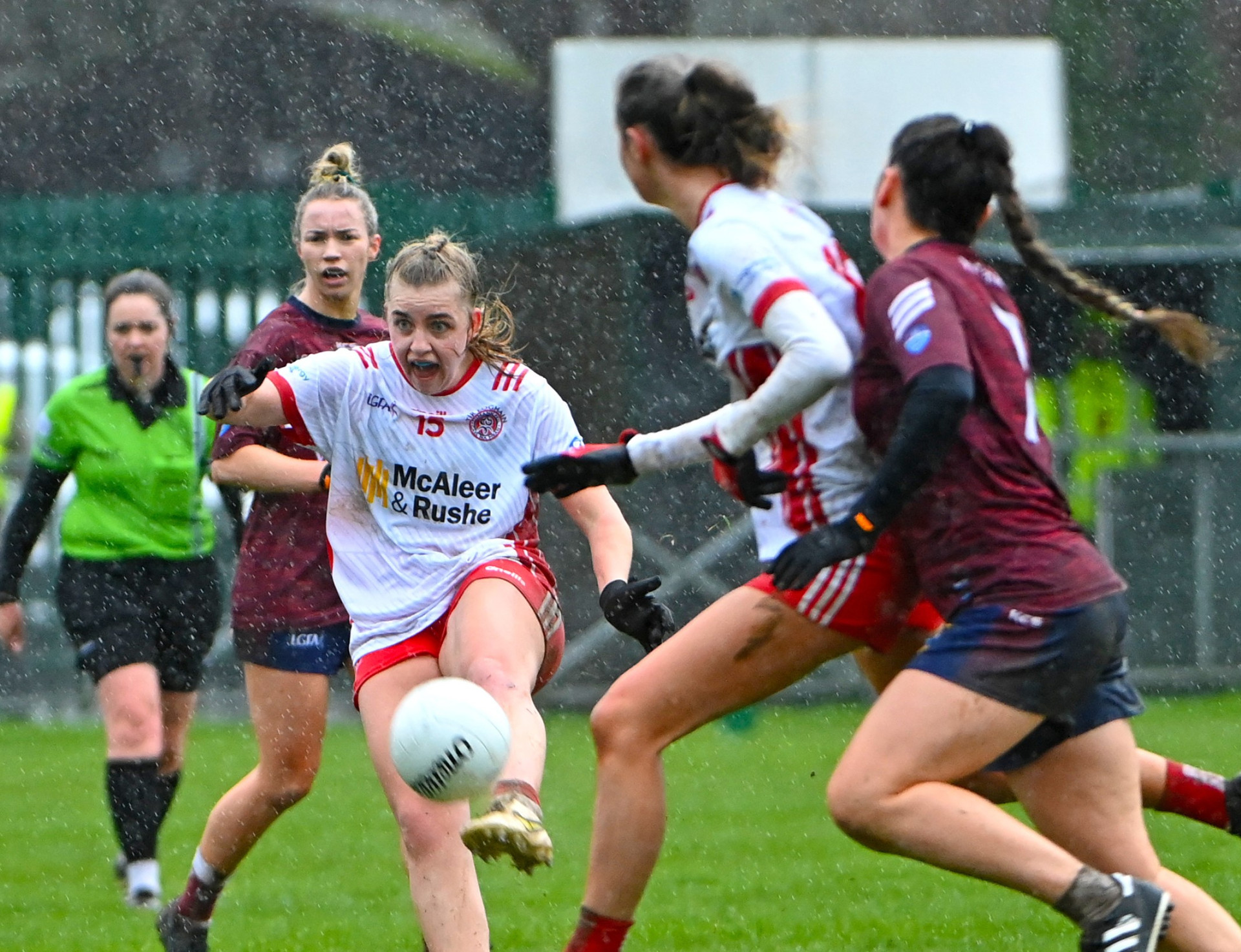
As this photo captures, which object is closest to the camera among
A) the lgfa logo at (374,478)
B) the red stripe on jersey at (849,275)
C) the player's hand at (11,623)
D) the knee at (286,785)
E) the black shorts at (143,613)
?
the red stripe on jersey at (849,275)

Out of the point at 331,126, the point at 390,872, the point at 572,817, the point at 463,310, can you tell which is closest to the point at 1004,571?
the point at 463,310

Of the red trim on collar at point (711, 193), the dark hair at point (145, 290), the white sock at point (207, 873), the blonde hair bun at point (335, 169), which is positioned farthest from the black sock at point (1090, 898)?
the dark hair at point (145, 290)

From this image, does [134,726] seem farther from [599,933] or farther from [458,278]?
[599,933]

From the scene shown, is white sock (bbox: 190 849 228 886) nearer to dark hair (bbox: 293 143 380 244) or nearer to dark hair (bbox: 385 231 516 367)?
dark hair (bbox: 385 231 516 367)

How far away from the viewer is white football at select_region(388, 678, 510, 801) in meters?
3.93

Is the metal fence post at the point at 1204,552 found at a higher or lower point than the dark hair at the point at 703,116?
lower

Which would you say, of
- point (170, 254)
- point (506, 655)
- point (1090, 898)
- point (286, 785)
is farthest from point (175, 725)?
point (170, 254)

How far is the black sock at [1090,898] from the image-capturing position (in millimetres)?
3459

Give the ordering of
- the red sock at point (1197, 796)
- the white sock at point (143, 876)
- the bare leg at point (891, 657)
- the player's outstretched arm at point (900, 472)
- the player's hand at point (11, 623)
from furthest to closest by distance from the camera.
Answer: the player's hand at point (11, 623) < the white sock at point (143, 876) < the red sock at point (1197, 796) < the bare leg at point (891, 657) < the player's outstretched arm at point (900, 472)

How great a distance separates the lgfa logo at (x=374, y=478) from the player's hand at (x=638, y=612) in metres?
0.62

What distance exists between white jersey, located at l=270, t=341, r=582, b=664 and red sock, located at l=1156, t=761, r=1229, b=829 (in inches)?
59.0

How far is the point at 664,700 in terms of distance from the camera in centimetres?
388

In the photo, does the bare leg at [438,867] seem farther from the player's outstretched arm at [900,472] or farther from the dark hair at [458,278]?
the player's outstretched arm at [900,472]

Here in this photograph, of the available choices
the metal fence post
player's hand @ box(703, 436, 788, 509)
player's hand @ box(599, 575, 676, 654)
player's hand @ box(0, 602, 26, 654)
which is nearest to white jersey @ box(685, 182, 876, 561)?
player's hand @ box(703, 436, 788, 509)
